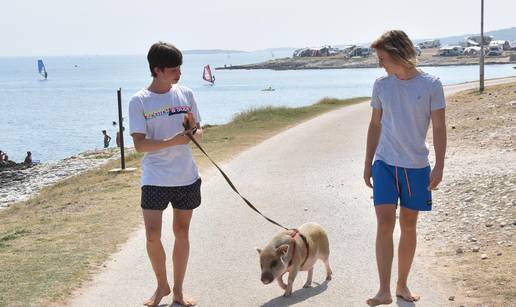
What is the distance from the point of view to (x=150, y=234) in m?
5.64

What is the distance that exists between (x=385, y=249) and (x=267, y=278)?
916 millimetres

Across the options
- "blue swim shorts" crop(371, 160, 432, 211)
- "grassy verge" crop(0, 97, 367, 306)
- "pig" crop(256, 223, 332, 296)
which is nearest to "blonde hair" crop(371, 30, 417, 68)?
"blue swim shorts" crop(371, 160, 432, 211)

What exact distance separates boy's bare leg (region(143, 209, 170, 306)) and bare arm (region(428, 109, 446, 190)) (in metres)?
2.03

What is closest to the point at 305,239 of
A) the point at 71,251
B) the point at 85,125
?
the point at 71,251

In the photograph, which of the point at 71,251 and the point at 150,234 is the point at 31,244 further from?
the point at 150,234

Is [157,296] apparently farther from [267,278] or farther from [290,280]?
[290,280]

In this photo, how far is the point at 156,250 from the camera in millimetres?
5754

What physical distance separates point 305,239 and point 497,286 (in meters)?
1.58

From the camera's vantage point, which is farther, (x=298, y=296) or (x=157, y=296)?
(x=298, y=296)

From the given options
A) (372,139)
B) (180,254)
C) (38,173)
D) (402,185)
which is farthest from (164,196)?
(38,173)

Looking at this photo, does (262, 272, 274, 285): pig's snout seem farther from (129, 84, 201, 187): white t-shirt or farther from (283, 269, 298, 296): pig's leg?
(129, 84, 201, 187): white t-shirt

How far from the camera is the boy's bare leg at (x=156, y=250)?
18.4 feet

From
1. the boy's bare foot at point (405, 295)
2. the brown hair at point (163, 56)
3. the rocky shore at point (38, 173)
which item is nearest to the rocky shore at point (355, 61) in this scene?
the rocky shore at point (38, 173)

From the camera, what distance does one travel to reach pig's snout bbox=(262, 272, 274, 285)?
5.65 metres
